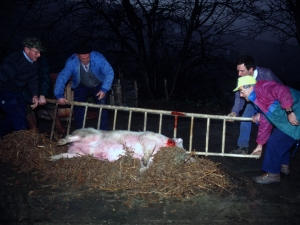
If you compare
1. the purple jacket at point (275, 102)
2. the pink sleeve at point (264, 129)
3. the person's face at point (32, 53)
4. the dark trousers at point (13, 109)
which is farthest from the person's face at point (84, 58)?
the pink sleeve at point (264, 129)

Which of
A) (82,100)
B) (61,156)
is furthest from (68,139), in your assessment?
(82,100)

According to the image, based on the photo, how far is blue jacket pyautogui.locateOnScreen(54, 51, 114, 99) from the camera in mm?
5602

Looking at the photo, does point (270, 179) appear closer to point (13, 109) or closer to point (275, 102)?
point (275, 102)

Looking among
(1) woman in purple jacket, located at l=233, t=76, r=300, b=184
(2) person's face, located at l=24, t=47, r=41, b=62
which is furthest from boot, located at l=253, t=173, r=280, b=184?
(2) person's face, located at l=24, t=47, r=41, b=62

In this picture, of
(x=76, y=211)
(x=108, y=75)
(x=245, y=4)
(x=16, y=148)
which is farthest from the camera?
(x=245, y=4)

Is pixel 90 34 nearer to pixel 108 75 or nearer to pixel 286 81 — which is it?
pixel 108 75

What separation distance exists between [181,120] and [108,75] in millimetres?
3428

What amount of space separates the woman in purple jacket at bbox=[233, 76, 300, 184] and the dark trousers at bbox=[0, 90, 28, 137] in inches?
150

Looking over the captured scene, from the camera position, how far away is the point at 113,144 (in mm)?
4645

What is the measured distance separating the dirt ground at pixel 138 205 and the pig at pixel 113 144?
2.20 ft

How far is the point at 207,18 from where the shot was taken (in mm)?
12625

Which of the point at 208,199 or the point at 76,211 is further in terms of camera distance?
the point at 208,199

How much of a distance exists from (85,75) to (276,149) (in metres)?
3.66

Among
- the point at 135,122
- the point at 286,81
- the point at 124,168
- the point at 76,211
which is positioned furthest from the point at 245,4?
the point at 76,211
